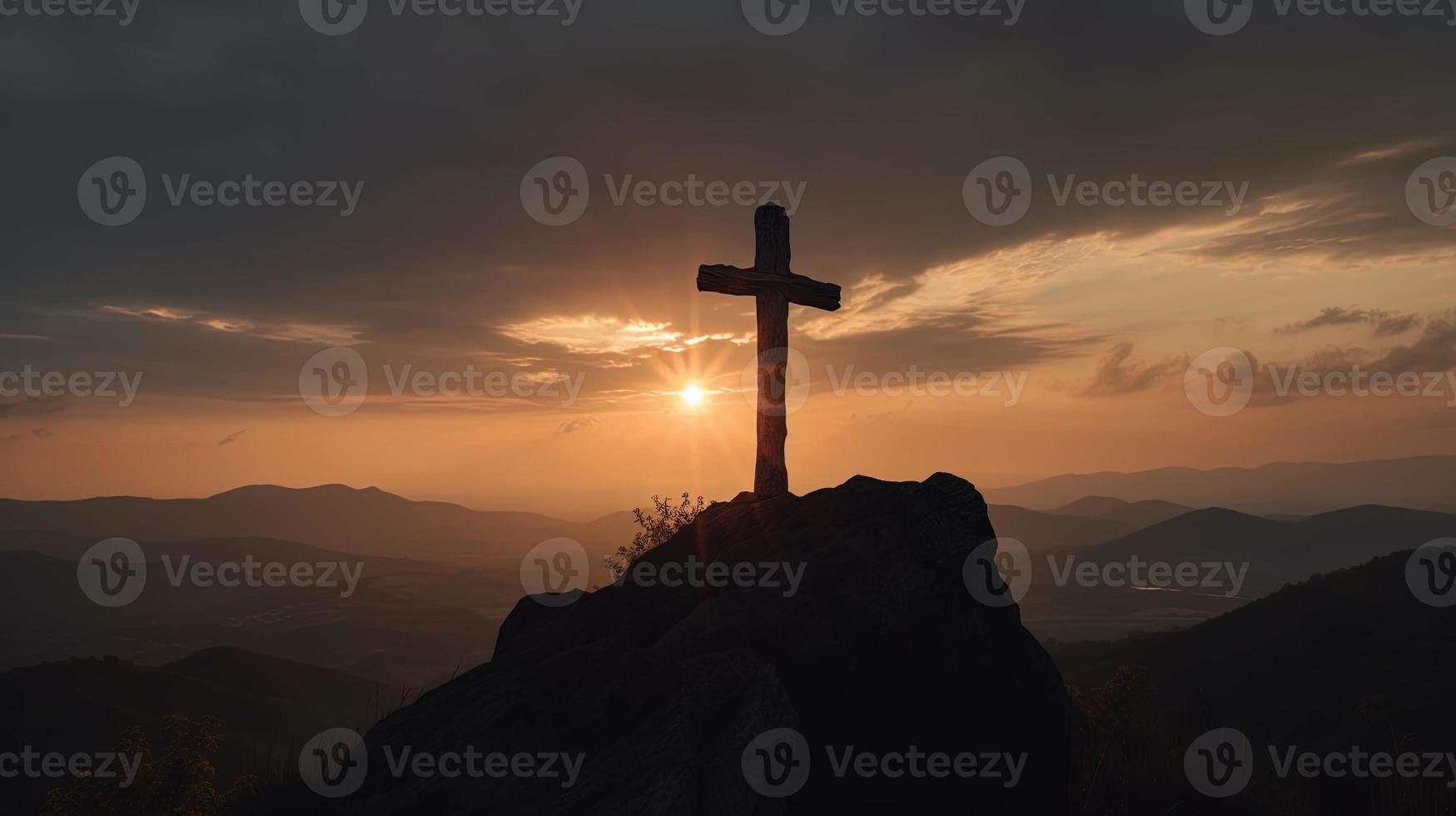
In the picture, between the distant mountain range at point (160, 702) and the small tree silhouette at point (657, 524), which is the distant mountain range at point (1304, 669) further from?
the distant mountain range at point (160, 702)

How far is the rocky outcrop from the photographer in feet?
25.5

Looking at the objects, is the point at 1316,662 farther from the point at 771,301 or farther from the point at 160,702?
the point at 160,702

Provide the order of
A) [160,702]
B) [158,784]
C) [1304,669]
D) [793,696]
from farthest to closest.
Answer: [160,702] < [1304,669] < [158,784] < [793,696]

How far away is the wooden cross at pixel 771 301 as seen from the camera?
16953 mm

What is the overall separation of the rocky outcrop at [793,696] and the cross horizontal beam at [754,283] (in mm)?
6258

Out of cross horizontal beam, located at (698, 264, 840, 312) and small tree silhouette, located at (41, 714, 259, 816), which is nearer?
cross horizontal beam, located at (698, 264, 840, 312)

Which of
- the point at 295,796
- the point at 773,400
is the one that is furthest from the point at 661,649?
the point at 773,400

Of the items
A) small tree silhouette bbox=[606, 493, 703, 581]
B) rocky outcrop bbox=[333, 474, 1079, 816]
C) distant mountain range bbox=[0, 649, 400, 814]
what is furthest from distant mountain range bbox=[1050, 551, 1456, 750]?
distant mountain range bbox=[0, 649, 400, 814]

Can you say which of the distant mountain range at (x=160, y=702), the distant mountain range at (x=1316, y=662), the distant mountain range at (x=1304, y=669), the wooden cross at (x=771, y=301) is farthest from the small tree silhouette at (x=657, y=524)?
the distant mountain range at (x=160, y=702)

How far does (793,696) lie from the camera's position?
29.8 feet

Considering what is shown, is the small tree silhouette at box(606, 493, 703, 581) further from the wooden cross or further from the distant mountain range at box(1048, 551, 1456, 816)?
the distant mountain range at box(1048, 551, 1456, 816)

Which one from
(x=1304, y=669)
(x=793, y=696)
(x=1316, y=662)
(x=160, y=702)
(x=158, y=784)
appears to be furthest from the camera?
(x=160, y=702)

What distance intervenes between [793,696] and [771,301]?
32.2 feet

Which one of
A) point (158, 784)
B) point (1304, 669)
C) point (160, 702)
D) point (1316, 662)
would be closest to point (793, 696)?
point (158, 784)
